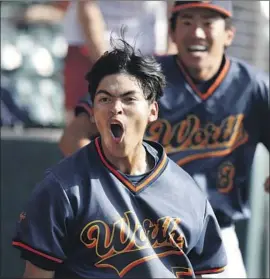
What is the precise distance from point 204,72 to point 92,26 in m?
1.05

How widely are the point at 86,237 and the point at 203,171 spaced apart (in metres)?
1.39

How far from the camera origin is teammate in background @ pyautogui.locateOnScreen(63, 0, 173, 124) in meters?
5.34

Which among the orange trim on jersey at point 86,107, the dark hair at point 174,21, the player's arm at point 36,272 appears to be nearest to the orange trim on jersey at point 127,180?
the player's arm at point 36,272

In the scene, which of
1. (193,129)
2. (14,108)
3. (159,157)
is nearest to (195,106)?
(193,129)

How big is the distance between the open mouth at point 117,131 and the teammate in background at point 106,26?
206cm

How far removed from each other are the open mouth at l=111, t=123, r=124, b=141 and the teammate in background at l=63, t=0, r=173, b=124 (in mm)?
2062

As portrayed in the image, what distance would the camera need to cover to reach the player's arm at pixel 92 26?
5332 millimetres

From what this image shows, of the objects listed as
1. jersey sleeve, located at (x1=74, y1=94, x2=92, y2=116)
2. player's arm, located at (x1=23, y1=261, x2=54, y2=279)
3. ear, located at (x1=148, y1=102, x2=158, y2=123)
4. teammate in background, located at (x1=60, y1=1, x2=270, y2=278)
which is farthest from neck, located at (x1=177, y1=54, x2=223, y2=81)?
player's arm, located at (x1=23, y1=261, x2=54, y2=279)

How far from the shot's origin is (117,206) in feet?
10.4

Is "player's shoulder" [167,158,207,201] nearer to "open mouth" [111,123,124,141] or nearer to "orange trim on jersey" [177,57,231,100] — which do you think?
"open mouth" [111,123,124,141]

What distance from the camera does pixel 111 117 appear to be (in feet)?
10.4

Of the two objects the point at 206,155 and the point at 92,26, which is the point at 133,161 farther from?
the point at 92,26

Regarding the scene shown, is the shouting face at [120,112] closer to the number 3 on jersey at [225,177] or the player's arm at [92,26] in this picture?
the number 3 on jersey at [225,177]

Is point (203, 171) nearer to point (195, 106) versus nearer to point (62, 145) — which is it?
point (195, 106)
